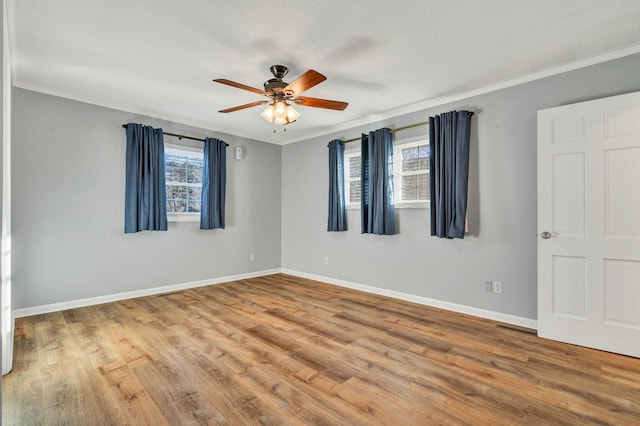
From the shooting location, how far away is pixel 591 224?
274cm

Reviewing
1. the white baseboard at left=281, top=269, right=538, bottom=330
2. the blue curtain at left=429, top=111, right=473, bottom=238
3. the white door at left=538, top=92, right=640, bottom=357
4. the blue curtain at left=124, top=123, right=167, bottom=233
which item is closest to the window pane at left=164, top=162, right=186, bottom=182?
the blue curtain at left=124, top=123, right=167, bottom=233

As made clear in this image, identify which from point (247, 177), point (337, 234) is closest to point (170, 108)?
point (247, 177)

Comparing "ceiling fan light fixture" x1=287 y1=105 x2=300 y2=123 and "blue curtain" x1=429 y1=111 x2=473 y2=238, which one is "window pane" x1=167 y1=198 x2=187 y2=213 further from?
"blue curtain" x1=429 y1=111 x2=473 y2=238

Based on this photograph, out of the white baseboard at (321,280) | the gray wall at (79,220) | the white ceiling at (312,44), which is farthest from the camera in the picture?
the gray wall at (79,220)

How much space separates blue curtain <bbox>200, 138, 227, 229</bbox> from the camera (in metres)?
4.95

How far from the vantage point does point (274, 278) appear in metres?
5.57

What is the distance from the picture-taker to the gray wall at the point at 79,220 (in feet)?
11.6

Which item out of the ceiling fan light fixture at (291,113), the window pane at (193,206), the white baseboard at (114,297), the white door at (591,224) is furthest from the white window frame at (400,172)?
the window pane at (193,206)

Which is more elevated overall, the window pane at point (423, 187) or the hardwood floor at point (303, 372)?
the window pane at point (423, 187)

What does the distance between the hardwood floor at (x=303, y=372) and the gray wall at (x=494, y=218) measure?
511 millimetres

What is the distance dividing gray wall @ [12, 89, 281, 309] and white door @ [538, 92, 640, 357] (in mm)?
4544

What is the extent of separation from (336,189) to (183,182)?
2.40m

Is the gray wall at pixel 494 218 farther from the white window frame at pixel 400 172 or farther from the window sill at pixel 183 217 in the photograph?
the window sill at pixel 183 217

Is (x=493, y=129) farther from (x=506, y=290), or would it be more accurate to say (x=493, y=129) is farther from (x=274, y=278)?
(x=274, y=278)
